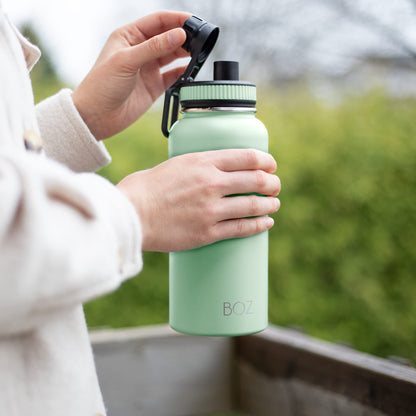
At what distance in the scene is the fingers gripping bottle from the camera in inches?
26.5

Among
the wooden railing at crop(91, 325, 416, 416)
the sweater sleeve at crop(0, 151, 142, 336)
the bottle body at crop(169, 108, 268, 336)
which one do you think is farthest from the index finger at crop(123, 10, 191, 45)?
the wooden railing at crop(91, 325, 416, 416)

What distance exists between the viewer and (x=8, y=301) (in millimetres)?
434

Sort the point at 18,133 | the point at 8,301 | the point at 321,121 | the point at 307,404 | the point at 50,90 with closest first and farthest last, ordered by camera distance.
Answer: the point at 8,301 < the point at 18,133 < the point at 307,404 < the point at 321,121 < the point at 50,90

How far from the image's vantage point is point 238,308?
2.26ft

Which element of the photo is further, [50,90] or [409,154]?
[50,90]

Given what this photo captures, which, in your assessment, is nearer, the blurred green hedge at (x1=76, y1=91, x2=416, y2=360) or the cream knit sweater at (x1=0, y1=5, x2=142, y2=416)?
the cream knit sweater at (x1=0, y1=5, x2=142, y2=416)

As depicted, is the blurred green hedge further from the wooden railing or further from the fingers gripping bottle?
the fingers gripping bottle

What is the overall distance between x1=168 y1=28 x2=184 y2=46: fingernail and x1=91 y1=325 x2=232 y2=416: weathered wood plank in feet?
2.36

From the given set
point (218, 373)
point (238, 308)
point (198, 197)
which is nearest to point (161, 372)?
point (218, 373)

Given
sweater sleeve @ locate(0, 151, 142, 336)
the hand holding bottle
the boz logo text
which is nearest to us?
sweater sleeve @ locate(0, 151, 142, 336)

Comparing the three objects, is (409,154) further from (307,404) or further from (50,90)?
(50,90)

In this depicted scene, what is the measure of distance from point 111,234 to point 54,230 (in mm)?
61

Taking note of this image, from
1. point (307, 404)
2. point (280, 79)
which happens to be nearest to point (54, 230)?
point (307, 404)

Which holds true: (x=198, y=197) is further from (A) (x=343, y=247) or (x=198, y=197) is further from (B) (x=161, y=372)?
(A) (x=343, y=247)
